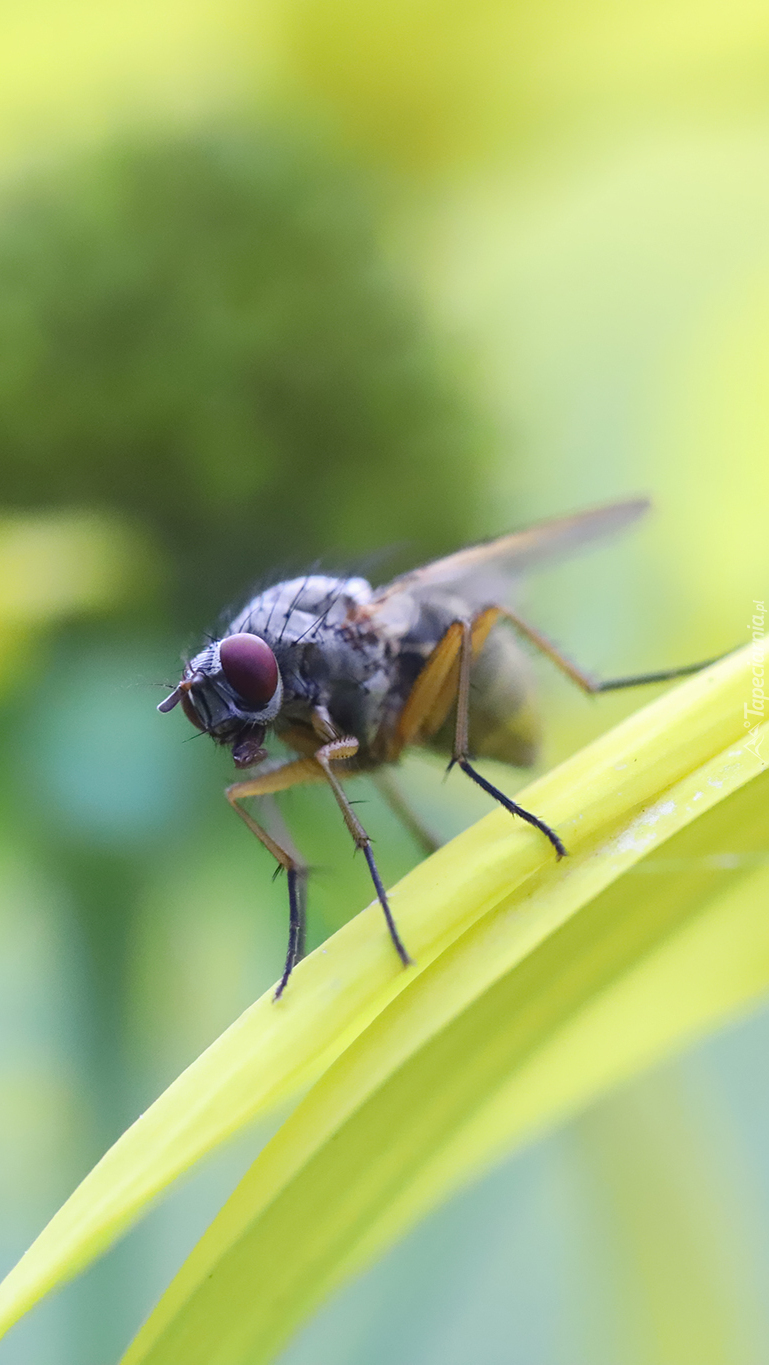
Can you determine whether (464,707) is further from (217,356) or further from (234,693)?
(217,356)

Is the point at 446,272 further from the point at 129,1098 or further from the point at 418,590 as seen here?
the point at 129,1098

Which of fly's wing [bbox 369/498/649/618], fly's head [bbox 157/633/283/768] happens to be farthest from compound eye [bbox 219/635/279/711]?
fly's wing [bbox 369/498/649/618]

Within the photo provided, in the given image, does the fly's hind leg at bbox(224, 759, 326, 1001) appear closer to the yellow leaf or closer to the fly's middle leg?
the fly's middle leg

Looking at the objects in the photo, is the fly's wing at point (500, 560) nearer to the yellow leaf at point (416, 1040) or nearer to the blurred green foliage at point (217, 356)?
the blurred green foliage at point (217, 356)

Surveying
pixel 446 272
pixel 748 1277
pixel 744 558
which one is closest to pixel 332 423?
pixel 446 272

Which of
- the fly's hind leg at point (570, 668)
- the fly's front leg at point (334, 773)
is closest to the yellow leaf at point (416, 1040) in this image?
the fly's front leg at point (334, 773)

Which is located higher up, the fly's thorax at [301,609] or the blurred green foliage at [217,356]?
the blurred green foliage at [217,356]
